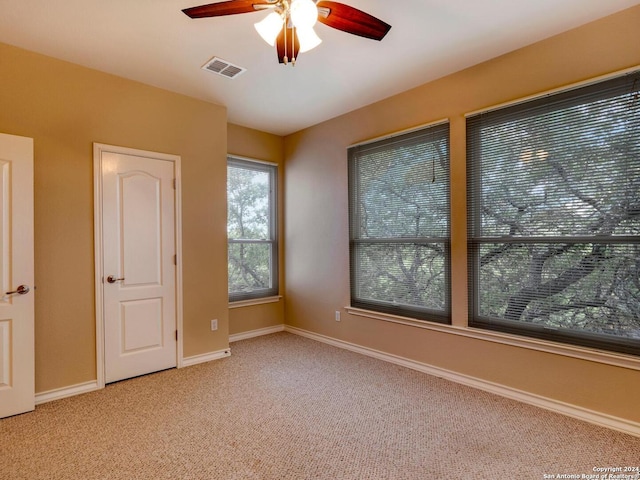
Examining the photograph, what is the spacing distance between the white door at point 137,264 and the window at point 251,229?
1017 mm

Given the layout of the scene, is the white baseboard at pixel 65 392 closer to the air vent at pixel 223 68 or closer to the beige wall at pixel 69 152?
the beige wall at pixel 69 152

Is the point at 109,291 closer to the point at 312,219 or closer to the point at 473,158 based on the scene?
the point at 312,219

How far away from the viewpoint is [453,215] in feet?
10.1

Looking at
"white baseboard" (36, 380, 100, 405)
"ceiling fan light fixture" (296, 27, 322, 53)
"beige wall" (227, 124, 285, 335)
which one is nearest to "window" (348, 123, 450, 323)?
"beige wall" (227, 124, 285, 335)

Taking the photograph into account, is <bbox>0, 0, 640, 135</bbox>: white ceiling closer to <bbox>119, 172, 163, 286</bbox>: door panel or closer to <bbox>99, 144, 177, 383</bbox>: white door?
<bbox>99, 144, 177, 383</bbox>: white door

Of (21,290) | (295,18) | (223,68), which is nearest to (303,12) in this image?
(295,18)

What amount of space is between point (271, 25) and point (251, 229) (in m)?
2.99

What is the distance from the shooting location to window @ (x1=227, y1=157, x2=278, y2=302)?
4418 mm

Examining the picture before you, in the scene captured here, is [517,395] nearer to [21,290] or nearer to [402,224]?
[402,224]

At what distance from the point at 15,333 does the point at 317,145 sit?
11.4 feet

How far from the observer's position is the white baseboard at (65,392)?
8.91 feet

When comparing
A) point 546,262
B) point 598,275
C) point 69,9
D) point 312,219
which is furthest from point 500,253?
point 69,9

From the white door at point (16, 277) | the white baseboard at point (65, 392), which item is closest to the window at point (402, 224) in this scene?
the white baseboard at point (65, 392)

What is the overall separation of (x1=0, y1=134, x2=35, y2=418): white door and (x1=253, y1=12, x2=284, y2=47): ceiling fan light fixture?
2.06m
